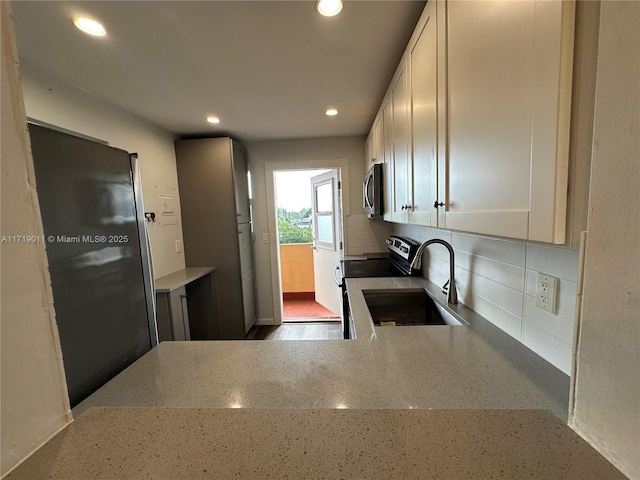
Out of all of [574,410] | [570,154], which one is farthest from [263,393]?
[570,154]

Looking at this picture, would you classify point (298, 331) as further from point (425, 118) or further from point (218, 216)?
point (425, 118)

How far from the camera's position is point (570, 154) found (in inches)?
20.3

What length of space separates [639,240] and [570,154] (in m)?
0.23

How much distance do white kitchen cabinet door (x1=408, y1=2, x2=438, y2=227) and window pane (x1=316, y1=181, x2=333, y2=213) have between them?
7.41 feet

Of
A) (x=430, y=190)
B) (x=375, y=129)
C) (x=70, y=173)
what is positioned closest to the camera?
(x=70, y=173)

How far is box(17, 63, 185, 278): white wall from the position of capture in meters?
1.61

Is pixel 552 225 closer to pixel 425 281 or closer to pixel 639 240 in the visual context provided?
pixel 639 240

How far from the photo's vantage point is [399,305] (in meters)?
1.78

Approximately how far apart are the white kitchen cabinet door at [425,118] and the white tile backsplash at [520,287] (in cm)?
29

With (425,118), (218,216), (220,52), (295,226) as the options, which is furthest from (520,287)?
(295,226)

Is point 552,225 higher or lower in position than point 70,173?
lower

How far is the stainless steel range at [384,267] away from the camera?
207cm

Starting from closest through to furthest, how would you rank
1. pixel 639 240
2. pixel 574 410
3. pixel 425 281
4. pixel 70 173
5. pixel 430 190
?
1. pixel 639 240
2. pixel 574 410
3. pixel 70 173
4. pixel 430 190
5. pixel 425 281

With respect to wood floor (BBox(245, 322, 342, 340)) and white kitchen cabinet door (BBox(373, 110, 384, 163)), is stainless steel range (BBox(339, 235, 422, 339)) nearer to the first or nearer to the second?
white kitchen cabinet door (BBox(373, 110, 384, 163))
